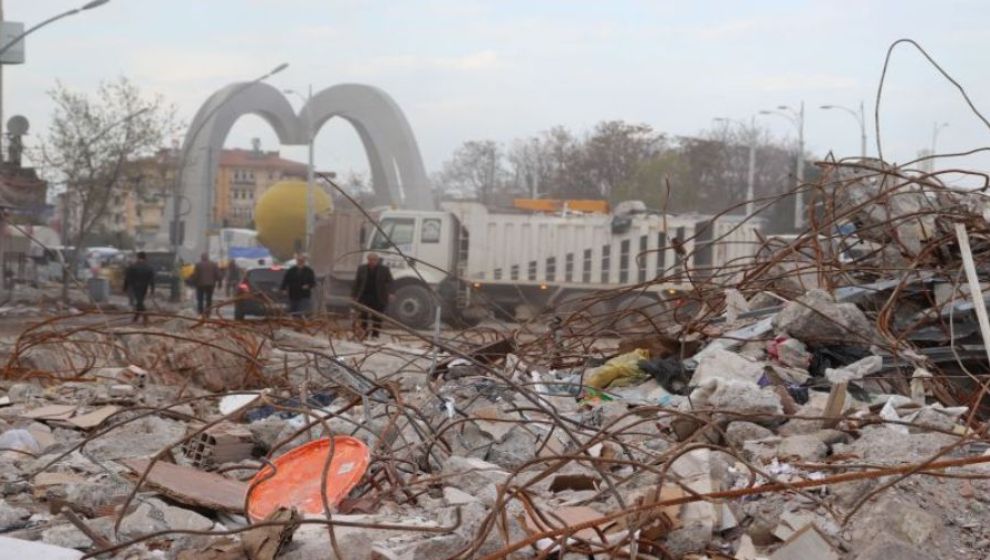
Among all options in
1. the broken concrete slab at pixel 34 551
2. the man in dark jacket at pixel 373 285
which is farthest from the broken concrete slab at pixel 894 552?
the man in dark jacket at pixel 373 285

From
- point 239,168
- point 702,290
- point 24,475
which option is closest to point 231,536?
point 24,475

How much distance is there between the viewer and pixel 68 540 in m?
5.09

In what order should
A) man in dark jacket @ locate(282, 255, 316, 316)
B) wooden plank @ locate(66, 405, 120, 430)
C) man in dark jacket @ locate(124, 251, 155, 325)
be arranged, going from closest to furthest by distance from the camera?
wooden plank @ locate(66, 405, 120, 430), man in dark jacket @ locate(282, 255, 316, 316), man in dark jacket @ locate(124, 251, 155, 325)

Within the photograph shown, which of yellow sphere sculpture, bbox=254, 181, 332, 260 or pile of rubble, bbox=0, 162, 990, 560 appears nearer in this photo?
pile of rubble, bbox=0, 162, 990, 560

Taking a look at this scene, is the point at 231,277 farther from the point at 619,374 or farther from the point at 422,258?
the point at 619,374

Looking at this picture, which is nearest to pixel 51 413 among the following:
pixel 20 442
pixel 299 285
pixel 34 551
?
pixel 20 442

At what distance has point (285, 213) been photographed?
4188 cm

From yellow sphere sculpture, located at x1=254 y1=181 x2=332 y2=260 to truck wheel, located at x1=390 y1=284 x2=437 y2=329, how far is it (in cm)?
1796

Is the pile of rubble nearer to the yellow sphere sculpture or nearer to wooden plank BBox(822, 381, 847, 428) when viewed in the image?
wooden plank BBox(822, 381, 847, 428)

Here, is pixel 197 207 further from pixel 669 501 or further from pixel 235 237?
pixel 669 501

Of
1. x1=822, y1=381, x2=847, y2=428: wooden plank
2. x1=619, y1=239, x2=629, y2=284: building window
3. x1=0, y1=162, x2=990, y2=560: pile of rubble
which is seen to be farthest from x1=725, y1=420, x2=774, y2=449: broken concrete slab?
x1=619, y1=239, x2=629, y2=284: building window

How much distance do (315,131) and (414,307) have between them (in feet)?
74.2

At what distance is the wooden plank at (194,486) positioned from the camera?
18.2ft

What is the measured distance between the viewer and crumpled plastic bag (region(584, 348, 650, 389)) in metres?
7.96
